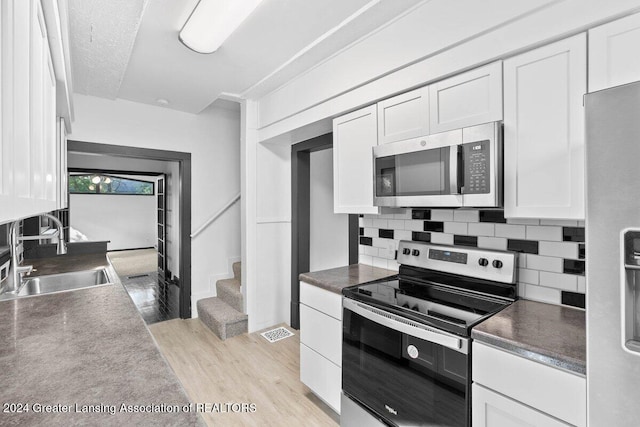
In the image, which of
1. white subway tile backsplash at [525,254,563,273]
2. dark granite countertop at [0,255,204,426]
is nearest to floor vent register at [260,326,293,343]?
dark granite countertop at [0,255,204,426]

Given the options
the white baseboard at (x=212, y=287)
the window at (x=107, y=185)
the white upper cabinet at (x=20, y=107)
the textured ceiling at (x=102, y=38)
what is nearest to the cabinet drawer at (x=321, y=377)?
the white upper cabinet at (x=20, y=107)

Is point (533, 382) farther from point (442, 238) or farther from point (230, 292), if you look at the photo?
point (230, 292)

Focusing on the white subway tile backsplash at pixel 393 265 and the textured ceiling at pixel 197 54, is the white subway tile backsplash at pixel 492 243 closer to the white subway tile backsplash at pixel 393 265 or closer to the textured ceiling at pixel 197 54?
the white subway tile backsplash at pixel 393 265

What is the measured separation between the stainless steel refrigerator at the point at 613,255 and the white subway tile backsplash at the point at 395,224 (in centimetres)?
141

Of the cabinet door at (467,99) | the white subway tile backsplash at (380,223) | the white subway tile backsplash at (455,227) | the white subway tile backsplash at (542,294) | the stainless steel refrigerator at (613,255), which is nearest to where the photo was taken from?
the stainless steel refrigerator at (613,255)

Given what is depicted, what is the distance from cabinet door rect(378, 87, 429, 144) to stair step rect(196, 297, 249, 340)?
244cm

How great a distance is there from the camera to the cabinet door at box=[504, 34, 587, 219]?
1.22 meters

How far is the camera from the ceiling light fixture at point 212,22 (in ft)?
5.37

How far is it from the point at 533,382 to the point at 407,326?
518 mm

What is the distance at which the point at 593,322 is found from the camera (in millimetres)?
899

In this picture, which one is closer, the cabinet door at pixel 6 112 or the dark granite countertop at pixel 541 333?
the cabinet door at pixel 6 112

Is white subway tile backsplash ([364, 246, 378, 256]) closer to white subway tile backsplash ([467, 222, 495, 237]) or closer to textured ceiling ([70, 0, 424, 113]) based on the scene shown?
white subway tile backsplash ([467, 222, 495, 237])

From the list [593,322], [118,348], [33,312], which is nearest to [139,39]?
[33,312]

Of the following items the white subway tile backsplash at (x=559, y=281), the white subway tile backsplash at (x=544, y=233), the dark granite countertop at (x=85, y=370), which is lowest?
the dark granite countertop at (x=85, y=370)
